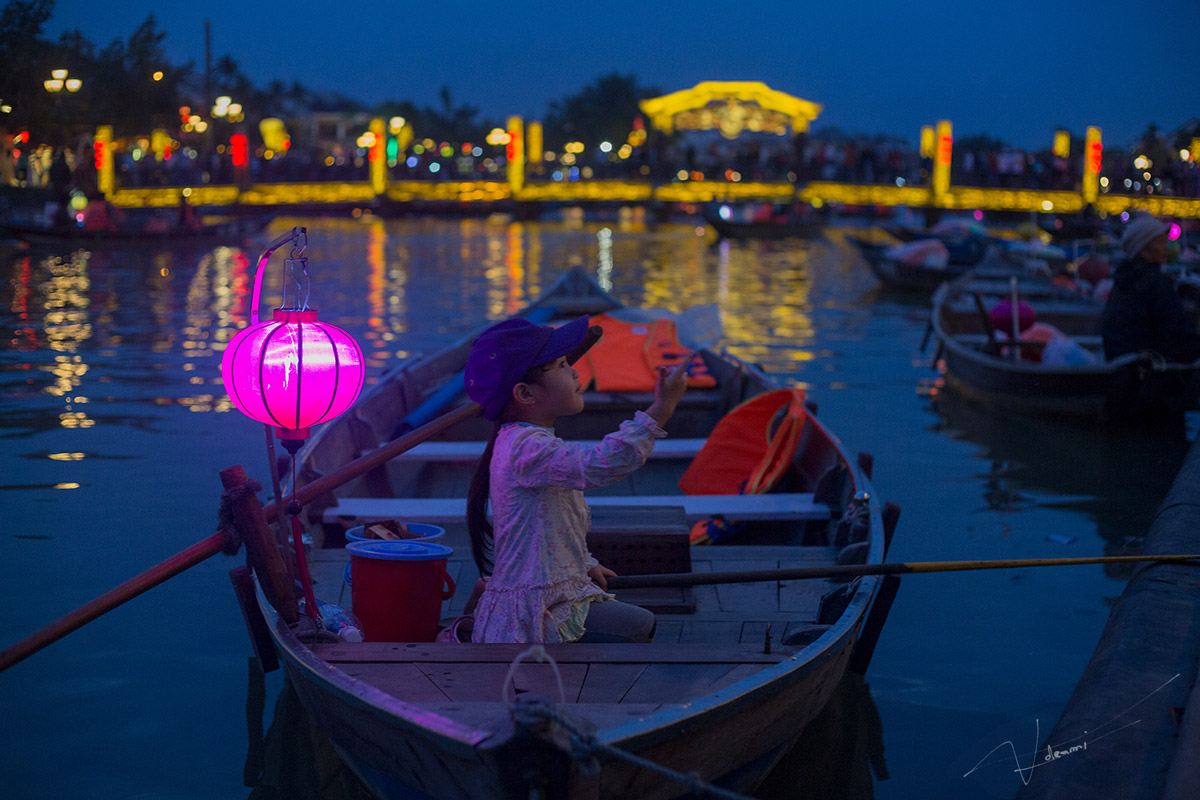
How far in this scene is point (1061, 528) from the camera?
6887mm

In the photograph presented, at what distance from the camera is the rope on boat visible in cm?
225

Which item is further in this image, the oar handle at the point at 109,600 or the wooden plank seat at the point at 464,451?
the wooden plank seat at the point at 464,451

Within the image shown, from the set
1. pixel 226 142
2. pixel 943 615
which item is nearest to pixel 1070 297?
pixel 943 615

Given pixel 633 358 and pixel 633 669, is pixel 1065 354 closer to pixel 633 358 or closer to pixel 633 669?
pixel 633 358

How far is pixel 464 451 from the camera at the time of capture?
618 centimetres

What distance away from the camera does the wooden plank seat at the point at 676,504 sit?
4.99 meters

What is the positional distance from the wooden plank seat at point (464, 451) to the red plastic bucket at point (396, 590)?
2494mm

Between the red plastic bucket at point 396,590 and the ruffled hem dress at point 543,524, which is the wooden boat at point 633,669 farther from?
the red plastic bucket at point 396,590

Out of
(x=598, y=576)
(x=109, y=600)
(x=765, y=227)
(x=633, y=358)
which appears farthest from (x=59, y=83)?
(x=598, y=576)

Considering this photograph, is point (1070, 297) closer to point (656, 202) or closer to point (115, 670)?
point (115, 670)

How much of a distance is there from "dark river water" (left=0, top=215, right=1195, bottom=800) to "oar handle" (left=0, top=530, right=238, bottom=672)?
985 mm

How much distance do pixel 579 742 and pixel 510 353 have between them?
1158 mm

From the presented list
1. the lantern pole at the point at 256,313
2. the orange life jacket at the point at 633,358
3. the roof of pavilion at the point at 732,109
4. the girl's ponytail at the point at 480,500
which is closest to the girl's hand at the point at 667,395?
the girl's ponytail at the point at 480,500

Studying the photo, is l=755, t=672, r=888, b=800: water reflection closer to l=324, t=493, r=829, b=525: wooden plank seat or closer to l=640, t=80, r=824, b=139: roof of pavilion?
l=324, t=493, r=829, b=525: wooden plank seat
